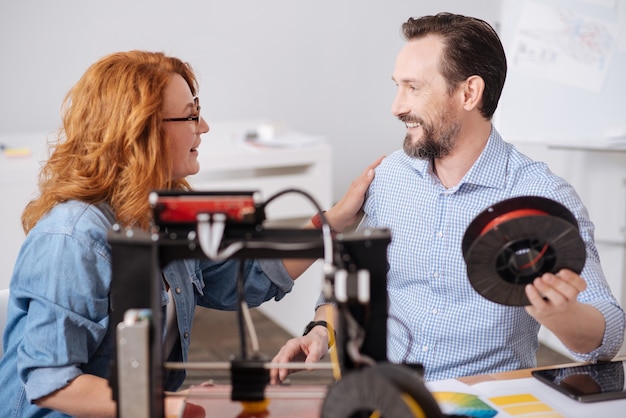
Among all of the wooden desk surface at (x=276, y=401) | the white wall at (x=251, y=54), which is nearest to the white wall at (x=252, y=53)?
the white wall at (x=251, y=54)

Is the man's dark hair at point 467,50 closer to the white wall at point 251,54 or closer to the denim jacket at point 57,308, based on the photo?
the denim jacket at point 57,308

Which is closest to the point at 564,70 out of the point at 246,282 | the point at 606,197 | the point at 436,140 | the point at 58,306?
the point at 606,197

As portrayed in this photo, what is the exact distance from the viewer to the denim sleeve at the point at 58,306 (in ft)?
4.16

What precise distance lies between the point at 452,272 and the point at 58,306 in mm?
804

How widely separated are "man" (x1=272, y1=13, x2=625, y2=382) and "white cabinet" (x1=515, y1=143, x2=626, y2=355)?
1.44m

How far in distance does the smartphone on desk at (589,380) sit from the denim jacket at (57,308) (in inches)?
26.2

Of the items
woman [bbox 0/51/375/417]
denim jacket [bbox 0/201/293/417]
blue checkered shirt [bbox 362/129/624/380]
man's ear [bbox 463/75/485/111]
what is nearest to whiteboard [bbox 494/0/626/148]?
man's ear [bbox 463/75/485/111]

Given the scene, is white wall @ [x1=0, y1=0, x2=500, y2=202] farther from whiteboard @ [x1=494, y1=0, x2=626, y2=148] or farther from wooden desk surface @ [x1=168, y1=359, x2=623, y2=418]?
wooden desk surface @ [x1=168, y1=359, x2=623, y2=418]

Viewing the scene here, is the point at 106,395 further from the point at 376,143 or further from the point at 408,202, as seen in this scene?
the point at 376,143

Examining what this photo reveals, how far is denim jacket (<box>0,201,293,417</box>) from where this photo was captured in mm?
1271

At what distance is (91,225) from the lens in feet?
4.43

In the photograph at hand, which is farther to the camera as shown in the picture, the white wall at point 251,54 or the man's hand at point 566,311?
the white wall at point 251,54

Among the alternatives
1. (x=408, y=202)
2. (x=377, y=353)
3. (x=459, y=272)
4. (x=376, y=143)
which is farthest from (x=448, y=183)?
(x=376, y=143)

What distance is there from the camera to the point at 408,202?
1802 mm
